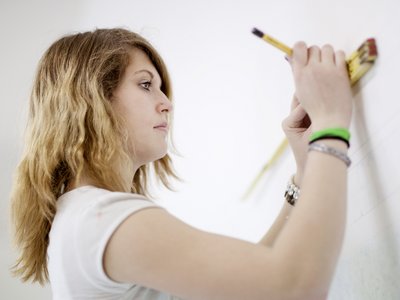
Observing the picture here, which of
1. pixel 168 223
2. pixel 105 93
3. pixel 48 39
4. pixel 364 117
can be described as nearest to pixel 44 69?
pixel 105 93

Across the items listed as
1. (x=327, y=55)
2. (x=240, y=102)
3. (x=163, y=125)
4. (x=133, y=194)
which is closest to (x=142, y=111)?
(x=163, y=125)

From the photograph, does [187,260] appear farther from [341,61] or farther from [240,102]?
[240,102]

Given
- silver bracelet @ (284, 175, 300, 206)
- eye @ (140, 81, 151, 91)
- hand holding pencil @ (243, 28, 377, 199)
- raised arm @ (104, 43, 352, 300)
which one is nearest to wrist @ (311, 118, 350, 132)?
raised arm @ (104, 43, 352, 300)

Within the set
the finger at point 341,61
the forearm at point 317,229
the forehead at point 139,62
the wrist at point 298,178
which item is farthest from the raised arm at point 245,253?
the forehead at point 139,62

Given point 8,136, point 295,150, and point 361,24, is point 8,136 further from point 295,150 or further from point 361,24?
point 361,24

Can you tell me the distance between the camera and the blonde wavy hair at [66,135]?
696 millimetres

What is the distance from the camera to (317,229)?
1.59ft

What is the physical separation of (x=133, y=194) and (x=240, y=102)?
70cm

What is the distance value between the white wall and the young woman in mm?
78

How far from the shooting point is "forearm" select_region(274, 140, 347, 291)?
472 millimetres

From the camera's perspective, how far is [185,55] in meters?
1.43

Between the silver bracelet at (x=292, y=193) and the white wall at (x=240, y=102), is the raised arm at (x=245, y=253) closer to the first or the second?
the white wall at (x=240, y=102)

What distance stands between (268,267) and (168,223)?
13 centimetres

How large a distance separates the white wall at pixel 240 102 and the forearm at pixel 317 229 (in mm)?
117
